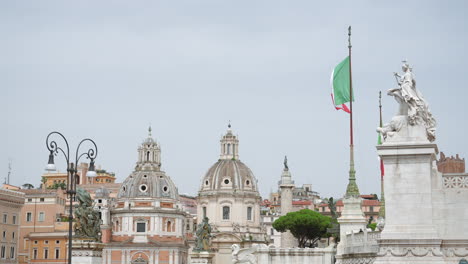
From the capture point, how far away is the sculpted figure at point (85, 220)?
2789 cm

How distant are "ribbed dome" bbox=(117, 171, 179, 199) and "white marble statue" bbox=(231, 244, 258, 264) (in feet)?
245

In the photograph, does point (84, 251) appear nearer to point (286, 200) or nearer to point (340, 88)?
point (340, 88)

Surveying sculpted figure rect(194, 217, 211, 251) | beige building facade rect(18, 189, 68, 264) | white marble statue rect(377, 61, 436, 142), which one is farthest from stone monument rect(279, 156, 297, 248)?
white marble statue rect(377, 61, 436, 142)

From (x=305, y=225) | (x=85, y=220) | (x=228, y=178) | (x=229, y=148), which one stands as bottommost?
(x=85, y=220)

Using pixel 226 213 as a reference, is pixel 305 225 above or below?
below

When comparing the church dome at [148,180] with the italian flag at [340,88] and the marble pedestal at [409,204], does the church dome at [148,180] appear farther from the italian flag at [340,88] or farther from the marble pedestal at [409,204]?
the marble pedestal at [409,204]

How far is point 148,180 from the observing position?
10750 centimetres

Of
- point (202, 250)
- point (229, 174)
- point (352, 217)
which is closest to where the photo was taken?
point (352, 217)

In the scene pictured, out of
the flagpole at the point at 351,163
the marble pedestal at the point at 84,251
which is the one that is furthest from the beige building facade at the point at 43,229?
the marble pedestal at the point at 84,251

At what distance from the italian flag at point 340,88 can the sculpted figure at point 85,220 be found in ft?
44.1

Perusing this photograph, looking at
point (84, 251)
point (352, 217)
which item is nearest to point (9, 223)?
point (352, 217)

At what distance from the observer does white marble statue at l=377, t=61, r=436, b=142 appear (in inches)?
773

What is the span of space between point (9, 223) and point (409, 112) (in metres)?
68.0

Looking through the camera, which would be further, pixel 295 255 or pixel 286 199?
pixel 286 199
